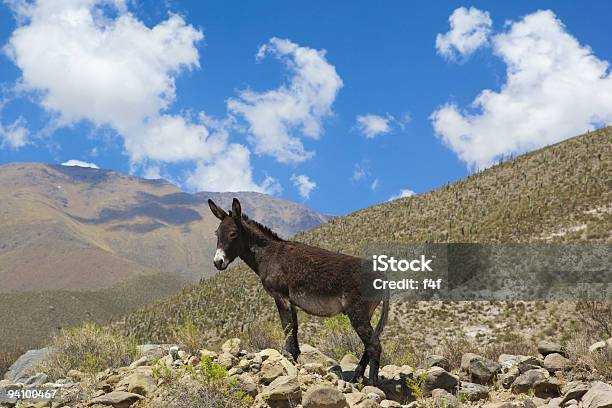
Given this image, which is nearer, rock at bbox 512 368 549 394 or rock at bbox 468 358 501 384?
rock at bbox 512 368 549 394

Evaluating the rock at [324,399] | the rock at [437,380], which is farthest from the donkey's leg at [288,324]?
the rock at [437,380]

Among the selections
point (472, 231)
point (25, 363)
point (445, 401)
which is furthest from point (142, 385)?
point (472, 231)

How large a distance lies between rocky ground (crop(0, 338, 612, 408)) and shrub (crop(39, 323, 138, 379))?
0.95 meters

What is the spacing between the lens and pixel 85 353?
529 inches

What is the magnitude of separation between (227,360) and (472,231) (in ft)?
134

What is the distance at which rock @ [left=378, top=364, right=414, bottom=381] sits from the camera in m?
10.5

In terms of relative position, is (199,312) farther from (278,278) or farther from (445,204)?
(278,278)

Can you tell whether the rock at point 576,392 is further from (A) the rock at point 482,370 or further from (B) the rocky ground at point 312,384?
(A) the rock at point 482,370

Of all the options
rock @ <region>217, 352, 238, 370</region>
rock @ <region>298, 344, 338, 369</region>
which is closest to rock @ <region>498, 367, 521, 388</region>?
rock @ <region>298, 344, 338, 369</region>

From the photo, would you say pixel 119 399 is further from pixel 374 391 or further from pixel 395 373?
pixel 395 373

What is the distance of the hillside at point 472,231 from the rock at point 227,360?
18.1m

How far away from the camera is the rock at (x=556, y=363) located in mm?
10328

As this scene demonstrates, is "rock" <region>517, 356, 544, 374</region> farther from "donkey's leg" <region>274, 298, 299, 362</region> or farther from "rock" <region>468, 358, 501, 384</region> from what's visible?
"donkey's leg" <region>274, 298, 299, 362</region>

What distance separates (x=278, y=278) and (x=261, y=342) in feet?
11.3
